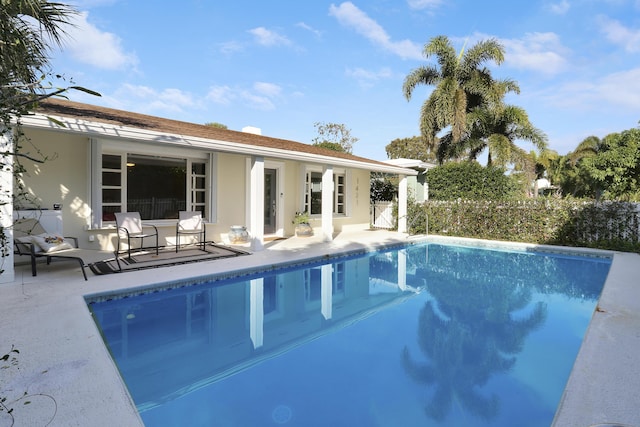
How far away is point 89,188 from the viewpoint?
8.55 meters

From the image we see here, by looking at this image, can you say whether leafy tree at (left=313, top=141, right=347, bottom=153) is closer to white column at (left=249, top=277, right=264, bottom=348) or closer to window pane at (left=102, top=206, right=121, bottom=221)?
window pane at (left=102, top=206, right=121, bottom=221)

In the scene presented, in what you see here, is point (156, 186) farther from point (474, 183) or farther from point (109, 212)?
point (474, 183)

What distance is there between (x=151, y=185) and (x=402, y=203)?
10.1 meters

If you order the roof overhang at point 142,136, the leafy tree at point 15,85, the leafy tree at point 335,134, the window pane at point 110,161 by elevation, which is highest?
the leafy tree at point 335,134

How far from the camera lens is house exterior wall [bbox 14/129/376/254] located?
8000mm

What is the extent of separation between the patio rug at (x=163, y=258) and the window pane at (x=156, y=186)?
1.21 meters

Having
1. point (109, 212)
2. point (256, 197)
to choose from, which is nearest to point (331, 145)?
point (256, 197)

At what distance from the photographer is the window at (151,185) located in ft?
29.7

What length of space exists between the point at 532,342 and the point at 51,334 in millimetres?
6060

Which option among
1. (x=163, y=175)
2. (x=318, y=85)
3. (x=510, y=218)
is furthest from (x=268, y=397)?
(x=318, y=85)

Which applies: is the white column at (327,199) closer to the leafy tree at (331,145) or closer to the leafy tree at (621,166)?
the leafy tree at (621,166)

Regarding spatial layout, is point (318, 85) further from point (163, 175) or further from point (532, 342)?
point (532, 342)

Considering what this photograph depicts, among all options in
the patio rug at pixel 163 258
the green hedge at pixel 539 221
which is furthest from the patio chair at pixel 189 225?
the green hedge at pixel 539 221

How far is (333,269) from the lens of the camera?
9.05m
